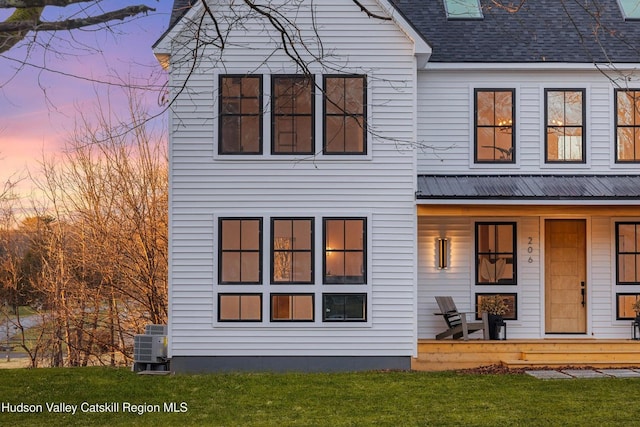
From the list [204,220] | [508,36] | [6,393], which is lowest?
[6,393]

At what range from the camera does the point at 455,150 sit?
14.1 m

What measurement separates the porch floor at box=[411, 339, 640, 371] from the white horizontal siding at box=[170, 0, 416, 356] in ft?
1.71

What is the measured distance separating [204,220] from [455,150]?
16.0 feet

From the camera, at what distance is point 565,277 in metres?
14.4

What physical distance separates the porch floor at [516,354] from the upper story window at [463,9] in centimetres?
656

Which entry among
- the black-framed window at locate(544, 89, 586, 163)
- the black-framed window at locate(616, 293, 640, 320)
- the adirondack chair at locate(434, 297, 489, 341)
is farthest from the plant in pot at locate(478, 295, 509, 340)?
the black-framed window at locate(544, 89, 586, 163)

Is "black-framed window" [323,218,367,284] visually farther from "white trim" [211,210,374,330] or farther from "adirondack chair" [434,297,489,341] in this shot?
"adirondack chair" [434,297,489,341]

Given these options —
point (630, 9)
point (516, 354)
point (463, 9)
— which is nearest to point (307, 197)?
point (516, 354)

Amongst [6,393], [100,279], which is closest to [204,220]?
[6,393]

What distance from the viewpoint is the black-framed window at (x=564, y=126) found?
1414cm

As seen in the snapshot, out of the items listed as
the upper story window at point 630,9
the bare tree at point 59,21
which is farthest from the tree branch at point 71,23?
the upper story window at point 630,9

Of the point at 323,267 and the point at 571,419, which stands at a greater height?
the point at 323,267

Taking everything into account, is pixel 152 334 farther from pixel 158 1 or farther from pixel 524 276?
pixel 158 1

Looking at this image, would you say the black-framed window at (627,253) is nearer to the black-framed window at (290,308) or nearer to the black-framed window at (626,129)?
the black-framed window at (626,129)
